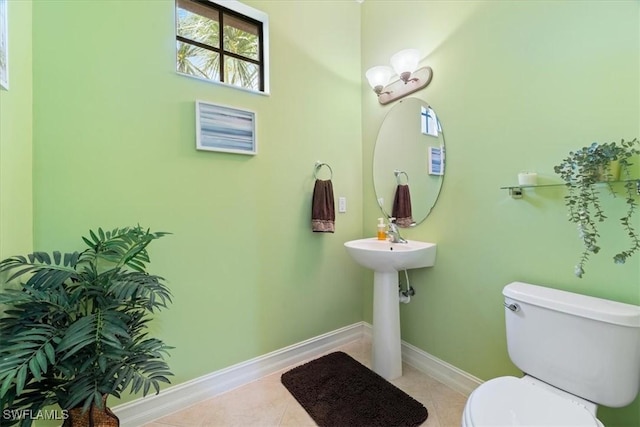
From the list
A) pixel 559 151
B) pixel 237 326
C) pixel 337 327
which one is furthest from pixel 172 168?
pixel 559 151

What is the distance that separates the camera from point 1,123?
3.13 feet

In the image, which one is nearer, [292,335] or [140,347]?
[140,347]

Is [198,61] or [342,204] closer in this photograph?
[198,61]

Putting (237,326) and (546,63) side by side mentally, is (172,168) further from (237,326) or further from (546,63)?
(546,63)

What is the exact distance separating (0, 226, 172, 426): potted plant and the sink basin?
1.06 m

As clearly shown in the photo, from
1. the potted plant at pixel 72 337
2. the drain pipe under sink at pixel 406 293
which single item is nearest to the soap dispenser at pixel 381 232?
the drain pipe under sink at pixel 406 293

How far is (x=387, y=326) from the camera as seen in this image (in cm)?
176

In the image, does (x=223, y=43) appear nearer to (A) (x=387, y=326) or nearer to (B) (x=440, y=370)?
(A) (x=387, y=326)

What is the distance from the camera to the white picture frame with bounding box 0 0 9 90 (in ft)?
3.08

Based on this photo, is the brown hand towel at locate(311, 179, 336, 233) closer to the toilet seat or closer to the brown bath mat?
the brown bath mat

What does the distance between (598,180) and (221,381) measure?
209cm

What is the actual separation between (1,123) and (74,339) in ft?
2.58

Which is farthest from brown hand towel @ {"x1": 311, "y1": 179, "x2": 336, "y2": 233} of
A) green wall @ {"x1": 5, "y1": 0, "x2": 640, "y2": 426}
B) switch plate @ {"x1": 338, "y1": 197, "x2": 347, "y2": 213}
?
switch plate @ {"x1": 338, "y1": 197, "x2": 347, "y2": 213}

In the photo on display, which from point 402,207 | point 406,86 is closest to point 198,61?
point 406,86
